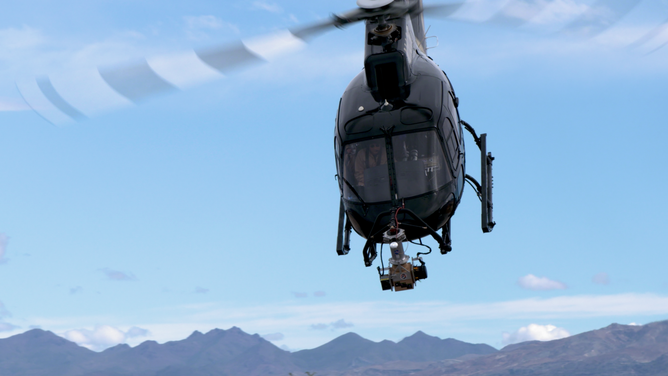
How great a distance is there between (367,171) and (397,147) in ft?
3.46

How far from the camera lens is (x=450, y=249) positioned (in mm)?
21875

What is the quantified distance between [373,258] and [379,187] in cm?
232

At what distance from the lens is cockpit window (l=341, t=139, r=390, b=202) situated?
21016 mm

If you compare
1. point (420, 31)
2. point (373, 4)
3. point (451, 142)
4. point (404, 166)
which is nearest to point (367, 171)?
point (404, 166)

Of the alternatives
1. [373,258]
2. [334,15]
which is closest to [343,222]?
[373,258]

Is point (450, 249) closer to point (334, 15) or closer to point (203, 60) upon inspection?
point (334, 15)

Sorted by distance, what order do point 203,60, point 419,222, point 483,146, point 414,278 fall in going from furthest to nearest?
point 483,146
point 419,222
point 414,278
point 203,60

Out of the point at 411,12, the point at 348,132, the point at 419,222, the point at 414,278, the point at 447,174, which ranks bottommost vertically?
the point at 414,278

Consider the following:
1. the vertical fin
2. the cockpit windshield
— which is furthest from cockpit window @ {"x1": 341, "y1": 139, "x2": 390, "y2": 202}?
the vertical fin

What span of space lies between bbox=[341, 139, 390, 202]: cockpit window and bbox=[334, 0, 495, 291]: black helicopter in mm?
27

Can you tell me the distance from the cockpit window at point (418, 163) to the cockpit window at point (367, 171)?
1.20 feet

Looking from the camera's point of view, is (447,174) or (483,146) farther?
(483,146)

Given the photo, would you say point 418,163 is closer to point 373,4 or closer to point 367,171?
point 367,171

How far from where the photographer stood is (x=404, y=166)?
20953 mm
